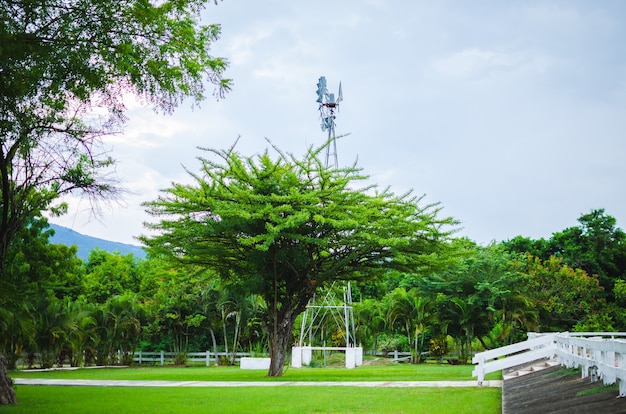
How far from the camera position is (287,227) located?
18.7 meters

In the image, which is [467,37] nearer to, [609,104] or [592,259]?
[609,104]

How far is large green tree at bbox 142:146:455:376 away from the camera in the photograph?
64.3 feet

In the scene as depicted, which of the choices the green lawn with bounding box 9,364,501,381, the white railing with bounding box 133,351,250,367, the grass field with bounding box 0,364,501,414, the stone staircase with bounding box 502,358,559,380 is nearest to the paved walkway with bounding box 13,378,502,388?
the stone staircase with bounding box 502,358,559,380

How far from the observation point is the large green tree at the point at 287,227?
64.3 feet

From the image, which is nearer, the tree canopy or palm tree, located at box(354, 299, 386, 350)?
the tree canopy

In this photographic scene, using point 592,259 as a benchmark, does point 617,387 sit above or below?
below

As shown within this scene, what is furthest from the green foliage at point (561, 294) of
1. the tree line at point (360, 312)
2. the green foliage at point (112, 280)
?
the green foliage at point (112, 280)

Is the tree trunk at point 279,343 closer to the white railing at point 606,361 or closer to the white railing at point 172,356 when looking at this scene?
the white railing at point 606,361

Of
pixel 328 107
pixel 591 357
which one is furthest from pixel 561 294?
pixel 591 357

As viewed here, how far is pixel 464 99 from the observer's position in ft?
73.5

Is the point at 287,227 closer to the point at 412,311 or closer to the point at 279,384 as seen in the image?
the point at 279,384

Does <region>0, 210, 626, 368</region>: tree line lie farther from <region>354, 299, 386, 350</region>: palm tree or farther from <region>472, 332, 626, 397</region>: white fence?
<region>472, 332, 626, 397</region>: white fence

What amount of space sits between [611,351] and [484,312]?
2370cm

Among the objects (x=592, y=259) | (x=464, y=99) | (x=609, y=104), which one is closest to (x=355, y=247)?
(x=464, y=99)
